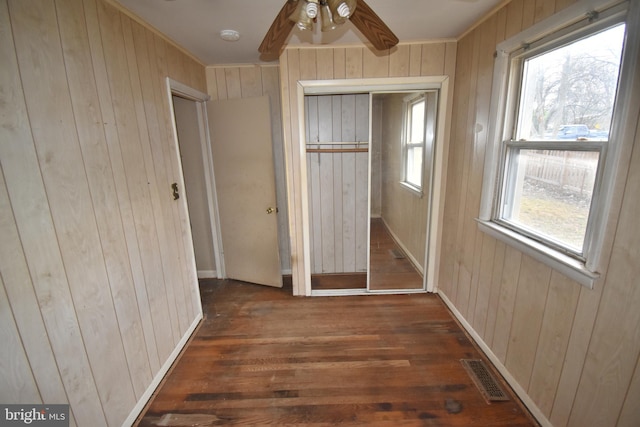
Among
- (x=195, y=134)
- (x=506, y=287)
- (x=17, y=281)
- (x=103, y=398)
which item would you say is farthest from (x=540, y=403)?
(x=195, y=134)

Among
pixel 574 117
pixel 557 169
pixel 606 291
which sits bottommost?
pixel 606 291

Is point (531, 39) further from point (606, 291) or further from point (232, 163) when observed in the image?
point (232, 163)

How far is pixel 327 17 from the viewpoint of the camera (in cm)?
115

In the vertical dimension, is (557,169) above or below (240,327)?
above

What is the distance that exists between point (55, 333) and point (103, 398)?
0.50 m

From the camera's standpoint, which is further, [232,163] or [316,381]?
[232,163]

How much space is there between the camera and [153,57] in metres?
1.84

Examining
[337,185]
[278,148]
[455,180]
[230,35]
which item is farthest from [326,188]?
[230,35]

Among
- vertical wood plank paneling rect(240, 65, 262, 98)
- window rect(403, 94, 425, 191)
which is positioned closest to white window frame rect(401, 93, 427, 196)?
window rect(403, 94, 425, 191)

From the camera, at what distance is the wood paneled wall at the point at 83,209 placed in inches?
38.7

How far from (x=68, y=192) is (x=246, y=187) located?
1673 millimetres

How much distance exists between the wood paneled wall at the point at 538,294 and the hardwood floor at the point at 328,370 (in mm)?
292

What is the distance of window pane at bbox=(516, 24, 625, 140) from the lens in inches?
44.7

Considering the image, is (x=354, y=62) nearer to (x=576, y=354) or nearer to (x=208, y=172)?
(x=208, y=172)
